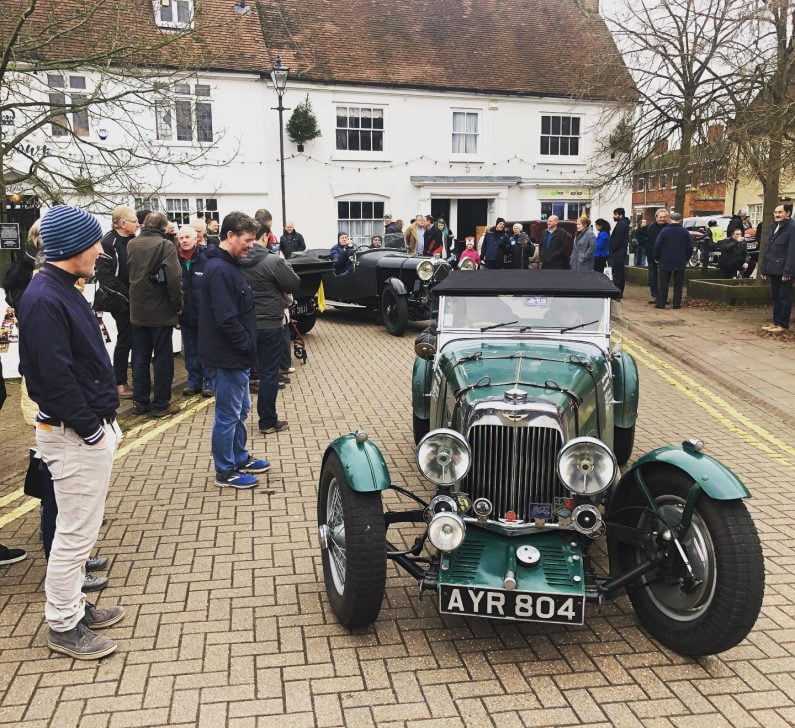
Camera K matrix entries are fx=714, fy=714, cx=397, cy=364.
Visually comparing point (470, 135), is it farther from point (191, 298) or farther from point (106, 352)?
point (106, 352)

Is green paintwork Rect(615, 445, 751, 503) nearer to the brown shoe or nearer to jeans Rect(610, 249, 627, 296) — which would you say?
the brown shoe

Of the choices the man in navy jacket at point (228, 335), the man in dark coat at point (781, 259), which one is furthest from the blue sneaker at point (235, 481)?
the man in dark coat at point (781, 259)

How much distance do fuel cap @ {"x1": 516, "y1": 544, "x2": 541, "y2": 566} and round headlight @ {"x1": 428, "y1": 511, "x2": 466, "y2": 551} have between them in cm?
30

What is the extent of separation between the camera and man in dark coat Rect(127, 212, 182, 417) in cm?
692

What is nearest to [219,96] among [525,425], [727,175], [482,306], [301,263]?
[301,263]

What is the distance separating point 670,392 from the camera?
8602 mm

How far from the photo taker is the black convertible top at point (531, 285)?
4.96 meters

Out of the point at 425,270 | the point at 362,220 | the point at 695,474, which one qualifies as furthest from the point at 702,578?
the point at 362,220

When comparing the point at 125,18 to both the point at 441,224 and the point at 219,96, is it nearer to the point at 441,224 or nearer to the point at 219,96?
the point at 441,224

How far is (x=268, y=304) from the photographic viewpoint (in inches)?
257

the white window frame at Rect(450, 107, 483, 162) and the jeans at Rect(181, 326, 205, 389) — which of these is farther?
the white window frame at Rect(450, 107, 483, 162)

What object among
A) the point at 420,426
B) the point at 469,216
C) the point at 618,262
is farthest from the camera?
the point at 469,216

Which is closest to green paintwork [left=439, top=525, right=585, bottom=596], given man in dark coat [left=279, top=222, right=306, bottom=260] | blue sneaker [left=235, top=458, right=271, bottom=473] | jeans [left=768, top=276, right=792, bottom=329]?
blue sneaker [left=235, top=458, right=271, bottom=473]

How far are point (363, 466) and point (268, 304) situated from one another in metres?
3.24
